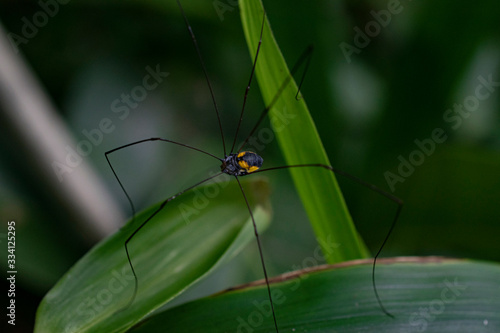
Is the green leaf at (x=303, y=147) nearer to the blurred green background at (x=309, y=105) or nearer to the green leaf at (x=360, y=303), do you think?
the green leaf at (x=360, y=303)

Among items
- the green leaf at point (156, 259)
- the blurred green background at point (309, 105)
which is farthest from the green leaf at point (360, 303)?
the blurred green background at point (309, 105)

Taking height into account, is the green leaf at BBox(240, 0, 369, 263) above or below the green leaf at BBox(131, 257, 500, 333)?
above

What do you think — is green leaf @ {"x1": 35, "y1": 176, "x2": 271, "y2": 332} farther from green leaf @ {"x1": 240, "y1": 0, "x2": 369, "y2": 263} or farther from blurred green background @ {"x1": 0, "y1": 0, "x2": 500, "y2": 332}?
blurred green background @ {"x1": 0, "y1": 0, "x2": 500, "y2": 332}

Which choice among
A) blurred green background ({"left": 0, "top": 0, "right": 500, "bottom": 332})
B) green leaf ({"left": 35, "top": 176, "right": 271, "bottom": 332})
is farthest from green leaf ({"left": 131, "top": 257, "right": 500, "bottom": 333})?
blurred green background ({"left": 0, "top": 0, "right": 500, "bottom": 332})

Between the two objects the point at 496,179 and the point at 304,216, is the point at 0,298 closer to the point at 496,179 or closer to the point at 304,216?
the point at 304,216

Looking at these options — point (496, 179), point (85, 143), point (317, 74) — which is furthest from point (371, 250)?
point (85, 143)

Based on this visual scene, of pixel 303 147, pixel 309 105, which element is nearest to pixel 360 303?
pixel 303 147

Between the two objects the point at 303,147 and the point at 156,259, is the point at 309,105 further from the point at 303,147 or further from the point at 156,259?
the point at 156,259
